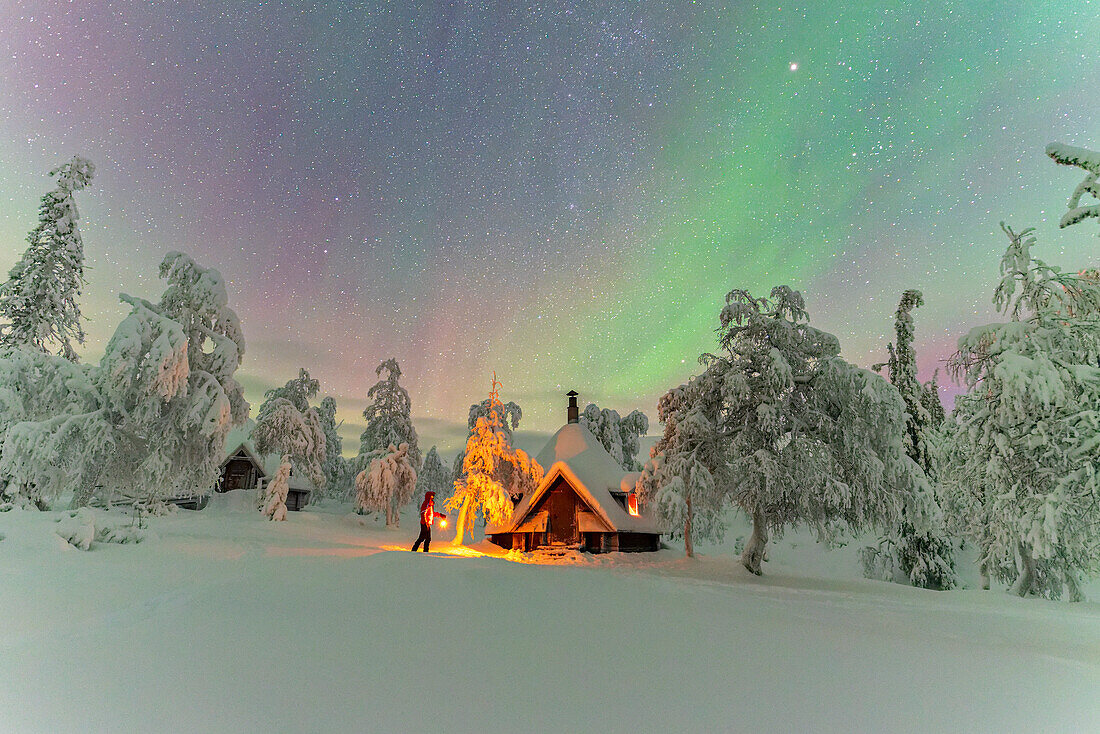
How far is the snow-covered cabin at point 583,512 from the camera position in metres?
26.4

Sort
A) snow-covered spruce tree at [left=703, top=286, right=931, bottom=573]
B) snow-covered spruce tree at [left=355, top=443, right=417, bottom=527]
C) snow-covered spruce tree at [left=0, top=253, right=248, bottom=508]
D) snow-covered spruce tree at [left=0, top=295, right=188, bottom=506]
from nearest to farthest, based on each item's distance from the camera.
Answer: snow-covered spruce tree at [left=0, top=295, right=188, bottom=506]
snow-covered spruce tree at [left=0, top=253, right=248, bottom=508]
snow-covered spruce tree at [left=703, top=286, right=931, bottom=573]
snow-covered spruce tree at [left=355, top=443, right=417, bottom=527]

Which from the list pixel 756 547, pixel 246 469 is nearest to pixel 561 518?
pixel 756 547

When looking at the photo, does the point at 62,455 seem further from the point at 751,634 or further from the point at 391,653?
the point at 751,634

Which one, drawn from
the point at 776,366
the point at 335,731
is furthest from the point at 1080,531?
the point at 335,731

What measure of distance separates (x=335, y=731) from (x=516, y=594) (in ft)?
15.2

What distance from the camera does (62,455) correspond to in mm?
15828

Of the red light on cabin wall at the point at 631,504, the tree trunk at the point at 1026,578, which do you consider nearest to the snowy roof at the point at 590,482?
the red light on cabin wall at the point at 631,504

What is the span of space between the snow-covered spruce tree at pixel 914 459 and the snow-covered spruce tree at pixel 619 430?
1831cm

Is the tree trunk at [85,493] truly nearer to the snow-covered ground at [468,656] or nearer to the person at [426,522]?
the snow-covered ground at [468,656]

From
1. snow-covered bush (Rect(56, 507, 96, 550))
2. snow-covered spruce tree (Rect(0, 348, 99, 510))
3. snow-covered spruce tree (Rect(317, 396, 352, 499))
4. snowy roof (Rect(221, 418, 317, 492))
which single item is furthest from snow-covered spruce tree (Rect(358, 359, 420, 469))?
snow-covered bush (Rect(56, 507, 96, 550))

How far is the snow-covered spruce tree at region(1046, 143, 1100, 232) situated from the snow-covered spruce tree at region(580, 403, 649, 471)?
3225 centimetres

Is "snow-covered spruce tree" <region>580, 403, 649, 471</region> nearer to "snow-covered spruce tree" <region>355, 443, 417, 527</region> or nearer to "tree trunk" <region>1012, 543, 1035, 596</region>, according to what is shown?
"snow-covered spruce tree" <region>355, 443, 417, 527</region>

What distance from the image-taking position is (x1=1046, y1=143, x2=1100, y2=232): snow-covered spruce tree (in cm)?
1080

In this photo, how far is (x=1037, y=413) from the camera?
1070 cm
